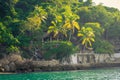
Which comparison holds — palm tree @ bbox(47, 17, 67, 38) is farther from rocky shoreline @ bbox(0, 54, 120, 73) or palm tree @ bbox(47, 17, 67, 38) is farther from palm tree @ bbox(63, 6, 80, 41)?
rocky shoreline @ bbox(0, 54, 120, 73)

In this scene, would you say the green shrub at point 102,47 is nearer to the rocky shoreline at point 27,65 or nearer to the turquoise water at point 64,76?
the rocky shoreline at point 27,65

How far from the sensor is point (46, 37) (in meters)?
62.5

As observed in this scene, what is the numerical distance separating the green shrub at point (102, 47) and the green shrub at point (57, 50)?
21.5 ft

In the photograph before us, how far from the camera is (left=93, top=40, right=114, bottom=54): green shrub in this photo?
2408 inches

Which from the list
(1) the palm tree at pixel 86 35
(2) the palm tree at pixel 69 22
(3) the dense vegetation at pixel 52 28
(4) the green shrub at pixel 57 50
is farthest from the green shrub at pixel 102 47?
(4) the green shrub at pixel 57 50

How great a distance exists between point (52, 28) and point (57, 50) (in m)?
4.86

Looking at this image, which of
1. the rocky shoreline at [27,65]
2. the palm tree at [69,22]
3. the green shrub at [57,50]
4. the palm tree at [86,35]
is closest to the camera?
the rocky shoreline at [27,65]

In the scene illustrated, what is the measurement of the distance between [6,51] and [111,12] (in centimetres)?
3073

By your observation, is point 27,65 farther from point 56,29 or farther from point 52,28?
point 56,29

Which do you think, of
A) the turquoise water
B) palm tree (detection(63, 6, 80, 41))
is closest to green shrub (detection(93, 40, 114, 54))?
palm tree (detection(63, 6, 80, 41))

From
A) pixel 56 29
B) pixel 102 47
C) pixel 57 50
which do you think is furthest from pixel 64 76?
pixel 102 47

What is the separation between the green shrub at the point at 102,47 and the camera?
201ft

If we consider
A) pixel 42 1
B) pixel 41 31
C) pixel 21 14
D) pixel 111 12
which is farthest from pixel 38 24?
pixel 111 12

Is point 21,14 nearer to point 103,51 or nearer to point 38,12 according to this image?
point 38,12
